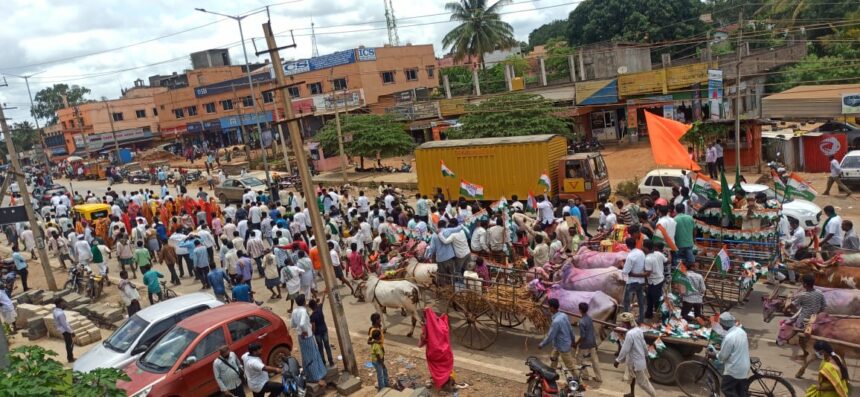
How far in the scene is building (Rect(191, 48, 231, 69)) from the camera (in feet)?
221

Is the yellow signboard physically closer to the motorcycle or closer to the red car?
the motorcycle

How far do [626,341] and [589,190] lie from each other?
11.2m

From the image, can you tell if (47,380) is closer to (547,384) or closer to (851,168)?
(547,384)

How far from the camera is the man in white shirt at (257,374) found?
8188 mm

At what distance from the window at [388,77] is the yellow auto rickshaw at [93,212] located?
93.4 ft

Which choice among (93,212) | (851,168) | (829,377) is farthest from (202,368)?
(851,168)

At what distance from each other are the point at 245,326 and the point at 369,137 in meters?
25.3

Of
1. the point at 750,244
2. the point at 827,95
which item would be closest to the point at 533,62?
the point at 827,95

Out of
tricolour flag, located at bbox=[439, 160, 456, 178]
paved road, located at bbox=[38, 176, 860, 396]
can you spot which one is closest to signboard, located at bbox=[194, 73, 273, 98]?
tricolour flag, located at bbox=[439, 160, 456, 178]

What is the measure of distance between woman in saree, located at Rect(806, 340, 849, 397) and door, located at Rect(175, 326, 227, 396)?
797cm

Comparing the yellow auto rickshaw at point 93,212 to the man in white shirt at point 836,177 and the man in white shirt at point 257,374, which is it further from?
the man in white shirt at point 836,177

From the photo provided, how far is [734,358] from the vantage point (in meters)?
7.07

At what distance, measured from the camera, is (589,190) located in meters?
18.5

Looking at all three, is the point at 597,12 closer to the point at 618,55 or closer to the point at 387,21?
the point at 618,55
